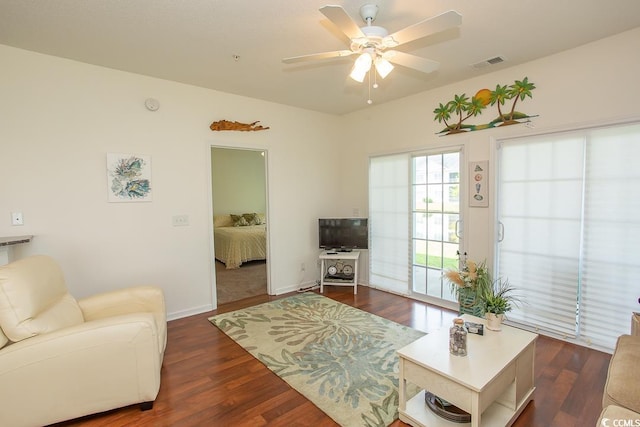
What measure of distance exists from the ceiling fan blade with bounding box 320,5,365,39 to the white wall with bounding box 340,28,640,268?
2212 millimetres

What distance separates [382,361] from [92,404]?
2078 millimetres

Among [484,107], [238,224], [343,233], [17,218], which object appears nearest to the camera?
[17,218]

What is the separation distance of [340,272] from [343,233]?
699 mm

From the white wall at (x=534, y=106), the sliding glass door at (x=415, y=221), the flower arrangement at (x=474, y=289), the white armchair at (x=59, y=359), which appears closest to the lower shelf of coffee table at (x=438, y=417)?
the flower arrangement at (x=474, y=289)

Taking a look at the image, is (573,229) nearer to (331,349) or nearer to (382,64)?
(382,64)

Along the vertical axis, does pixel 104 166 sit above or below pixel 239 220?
above

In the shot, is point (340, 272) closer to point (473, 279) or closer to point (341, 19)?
point (473, 279)

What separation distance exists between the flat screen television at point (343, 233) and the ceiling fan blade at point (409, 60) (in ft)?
8.59

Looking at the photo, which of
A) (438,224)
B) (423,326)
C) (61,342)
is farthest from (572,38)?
(61,342)

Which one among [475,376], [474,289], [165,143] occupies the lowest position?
[475,376]

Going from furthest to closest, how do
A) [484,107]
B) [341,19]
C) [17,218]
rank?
[484,107]
[17,218]
[341,19]

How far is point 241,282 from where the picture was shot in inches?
200

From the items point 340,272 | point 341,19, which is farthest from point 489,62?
point 340,272

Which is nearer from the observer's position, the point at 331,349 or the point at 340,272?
the point at 331,349
